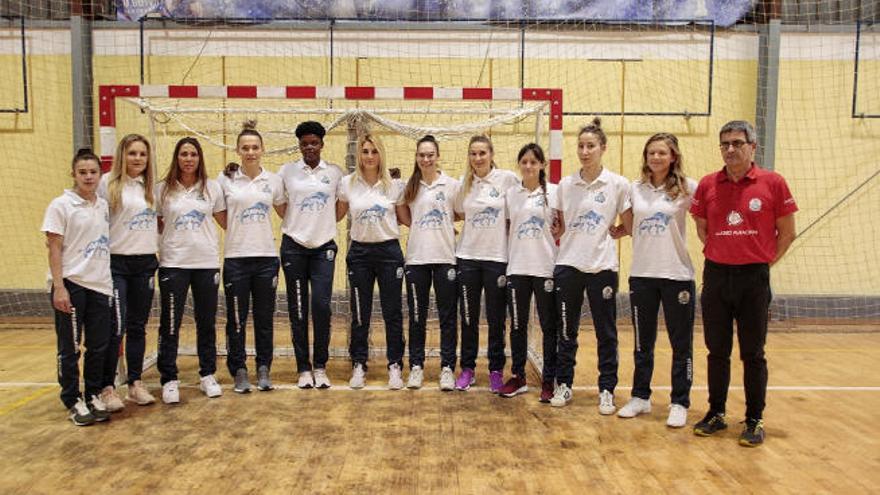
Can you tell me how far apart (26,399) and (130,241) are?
136cm

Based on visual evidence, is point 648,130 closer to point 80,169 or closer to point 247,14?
point 247,14

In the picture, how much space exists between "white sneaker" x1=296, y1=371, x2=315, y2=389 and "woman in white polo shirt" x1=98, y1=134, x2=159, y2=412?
106 centimetres

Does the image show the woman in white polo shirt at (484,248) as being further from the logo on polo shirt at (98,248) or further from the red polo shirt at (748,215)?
the logo on polo shirt at (98,248)

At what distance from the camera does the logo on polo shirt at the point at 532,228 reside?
4.41m

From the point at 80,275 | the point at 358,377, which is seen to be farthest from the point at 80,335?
the point at 358,377

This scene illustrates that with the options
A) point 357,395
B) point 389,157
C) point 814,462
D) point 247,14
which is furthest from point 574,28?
point 814,462

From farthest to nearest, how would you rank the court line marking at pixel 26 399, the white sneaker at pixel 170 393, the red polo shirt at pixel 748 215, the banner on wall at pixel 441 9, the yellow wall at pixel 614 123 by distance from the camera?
the yellow wall at pixel 614 123
the banner on wall at pixel 441 9
the white sneaker at pixel 170 393
the court line marking at pixel 26 399
the red polo shirt at pixel 748 215

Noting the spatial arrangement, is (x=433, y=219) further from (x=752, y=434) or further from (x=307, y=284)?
(x=752, y=434)

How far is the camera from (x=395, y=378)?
484cm

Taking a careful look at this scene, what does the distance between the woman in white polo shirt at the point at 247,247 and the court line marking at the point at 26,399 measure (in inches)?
48.8

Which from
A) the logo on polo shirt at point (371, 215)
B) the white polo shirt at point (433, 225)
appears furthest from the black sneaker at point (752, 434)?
the logo on polo shirt at point (371, 215)

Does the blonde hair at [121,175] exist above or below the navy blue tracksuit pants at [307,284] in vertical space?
above

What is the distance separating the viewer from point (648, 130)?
7824mm

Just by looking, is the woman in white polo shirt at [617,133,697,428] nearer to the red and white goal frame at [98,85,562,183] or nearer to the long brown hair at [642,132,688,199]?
the long brown hair at [642,132,688,199]
